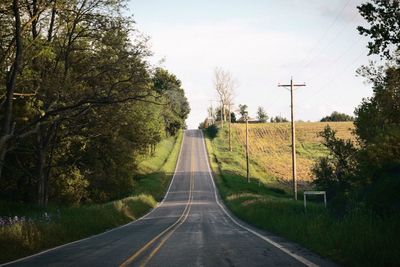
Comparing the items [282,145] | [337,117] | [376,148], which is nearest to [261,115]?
[337,117]

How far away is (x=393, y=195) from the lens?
1527 centimetres

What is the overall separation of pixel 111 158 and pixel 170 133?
102 meters

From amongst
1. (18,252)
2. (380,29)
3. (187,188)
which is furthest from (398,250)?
(187,188)

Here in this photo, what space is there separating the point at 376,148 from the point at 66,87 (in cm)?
1888

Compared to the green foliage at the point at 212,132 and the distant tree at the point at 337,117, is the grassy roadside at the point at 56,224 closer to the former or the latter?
the green foliage at the point at 212,132

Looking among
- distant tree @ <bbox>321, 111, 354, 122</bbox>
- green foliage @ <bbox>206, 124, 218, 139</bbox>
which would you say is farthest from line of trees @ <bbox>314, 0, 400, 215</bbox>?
distant tree @ <bbox>321, 111, 354, 122</bbox>

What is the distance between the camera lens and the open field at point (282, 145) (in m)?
84.0

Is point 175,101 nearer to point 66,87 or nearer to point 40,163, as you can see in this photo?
point 40,163

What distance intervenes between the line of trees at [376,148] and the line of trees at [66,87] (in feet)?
31.6

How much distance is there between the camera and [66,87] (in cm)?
2116

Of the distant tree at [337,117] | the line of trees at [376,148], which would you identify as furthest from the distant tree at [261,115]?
the line of trees at [376,148]

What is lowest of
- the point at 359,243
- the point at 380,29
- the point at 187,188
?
the point at 187,188

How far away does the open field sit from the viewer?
84.0 meters

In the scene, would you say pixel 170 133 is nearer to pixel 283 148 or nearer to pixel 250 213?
pixel 283 148
